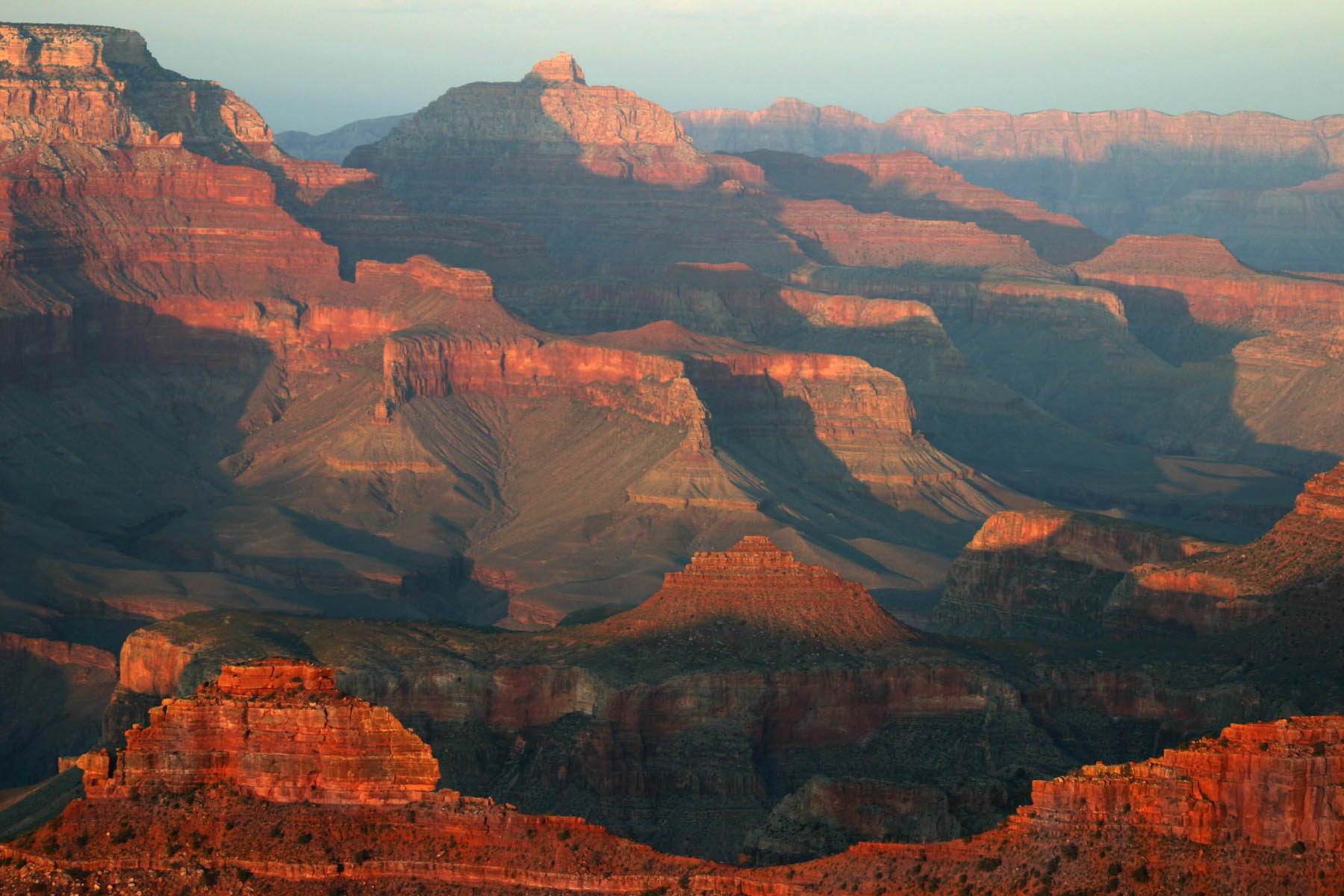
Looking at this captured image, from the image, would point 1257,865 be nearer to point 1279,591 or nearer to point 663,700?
point 663,700

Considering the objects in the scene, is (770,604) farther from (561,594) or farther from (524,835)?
(561,594)

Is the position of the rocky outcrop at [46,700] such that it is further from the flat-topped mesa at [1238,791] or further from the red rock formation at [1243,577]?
the flat-topped mesa at [1238,791]

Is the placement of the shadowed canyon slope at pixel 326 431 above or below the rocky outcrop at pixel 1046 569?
below

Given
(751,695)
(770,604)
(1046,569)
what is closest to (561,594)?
(1046,569)

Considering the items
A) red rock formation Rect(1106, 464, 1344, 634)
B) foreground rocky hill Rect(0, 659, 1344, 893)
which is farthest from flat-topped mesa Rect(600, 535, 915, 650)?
foreground rocky hill Rect(0, 659, 1344, 893)

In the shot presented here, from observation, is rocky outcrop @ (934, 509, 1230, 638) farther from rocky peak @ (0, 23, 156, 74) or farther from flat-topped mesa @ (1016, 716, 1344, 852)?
rocky peak @ (0, 23, 156, 74)

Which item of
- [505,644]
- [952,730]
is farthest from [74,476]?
[952,730]

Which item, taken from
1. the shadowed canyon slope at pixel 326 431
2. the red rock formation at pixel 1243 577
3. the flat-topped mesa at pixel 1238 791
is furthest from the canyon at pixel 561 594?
the shadowed canyon slope at pixel 326 431
